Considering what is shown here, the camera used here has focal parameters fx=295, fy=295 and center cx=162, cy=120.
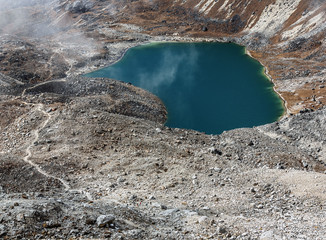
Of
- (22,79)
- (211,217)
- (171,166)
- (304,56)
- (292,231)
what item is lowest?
(22,79)

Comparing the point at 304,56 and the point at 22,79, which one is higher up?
the point at 304,56

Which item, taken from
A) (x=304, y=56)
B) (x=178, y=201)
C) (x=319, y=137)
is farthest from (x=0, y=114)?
(x=304, y=56)

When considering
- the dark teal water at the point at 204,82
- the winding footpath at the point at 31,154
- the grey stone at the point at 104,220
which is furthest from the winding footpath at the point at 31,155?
the dark teal water at the point at 204,82

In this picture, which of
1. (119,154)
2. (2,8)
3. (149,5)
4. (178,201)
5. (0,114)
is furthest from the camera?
(2,8)

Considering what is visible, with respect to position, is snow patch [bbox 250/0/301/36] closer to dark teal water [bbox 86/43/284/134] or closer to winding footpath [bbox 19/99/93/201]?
dark teal water [bbox 86/43/284/134]

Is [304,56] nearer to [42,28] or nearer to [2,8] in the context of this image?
[42,28]

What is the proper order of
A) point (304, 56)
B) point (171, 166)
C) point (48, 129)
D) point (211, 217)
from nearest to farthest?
point (211, 217) < point (171, 166) < point (48, 129) < point (304, 56)

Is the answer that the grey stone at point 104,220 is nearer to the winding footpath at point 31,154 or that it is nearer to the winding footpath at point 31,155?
the winding footpath at point 31,155

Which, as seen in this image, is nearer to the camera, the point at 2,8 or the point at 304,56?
the point at 304,56
